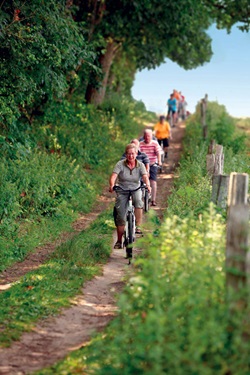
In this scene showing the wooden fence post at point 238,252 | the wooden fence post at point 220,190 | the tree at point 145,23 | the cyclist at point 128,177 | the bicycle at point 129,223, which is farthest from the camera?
the tree at point 145,23

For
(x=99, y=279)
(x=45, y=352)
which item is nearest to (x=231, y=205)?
(x=45, y=352)

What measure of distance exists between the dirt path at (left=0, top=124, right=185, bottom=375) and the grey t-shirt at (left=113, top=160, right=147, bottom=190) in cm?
145

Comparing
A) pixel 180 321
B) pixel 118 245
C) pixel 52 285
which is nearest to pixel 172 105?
pixel 118 245

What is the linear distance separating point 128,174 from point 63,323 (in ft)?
14.1

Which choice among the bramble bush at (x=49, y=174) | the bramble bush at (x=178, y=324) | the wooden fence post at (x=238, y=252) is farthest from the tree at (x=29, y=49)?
the wooden fence post at (x=238, y=252)

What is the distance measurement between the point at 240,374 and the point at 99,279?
6.18m

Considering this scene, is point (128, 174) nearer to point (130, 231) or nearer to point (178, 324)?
point (130, 231)

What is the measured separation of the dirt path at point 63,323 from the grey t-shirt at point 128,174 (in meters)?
1.45

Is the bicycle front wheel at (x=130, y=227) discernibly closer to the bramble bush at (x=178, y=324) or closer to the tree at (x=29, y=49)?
the tree at (x=29, y=49)

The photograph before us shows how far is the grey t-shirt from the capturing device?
505 inches

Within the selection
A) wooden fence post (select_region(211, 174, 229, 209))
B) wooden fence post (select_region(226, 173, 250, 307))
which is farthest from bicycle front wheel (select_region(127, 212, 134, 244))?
wooden fence post (select_region(226, 173, 250, 307))

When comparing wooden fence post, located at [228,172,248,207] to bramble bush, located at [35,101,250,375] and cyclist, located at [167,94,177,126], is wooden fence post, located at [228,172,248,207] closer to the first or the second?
bramble bush, located at [35,101,250,375]

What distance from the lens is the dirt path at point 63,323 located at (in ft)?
25.2

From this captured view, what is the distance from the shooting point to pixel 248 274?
19.7 ft
